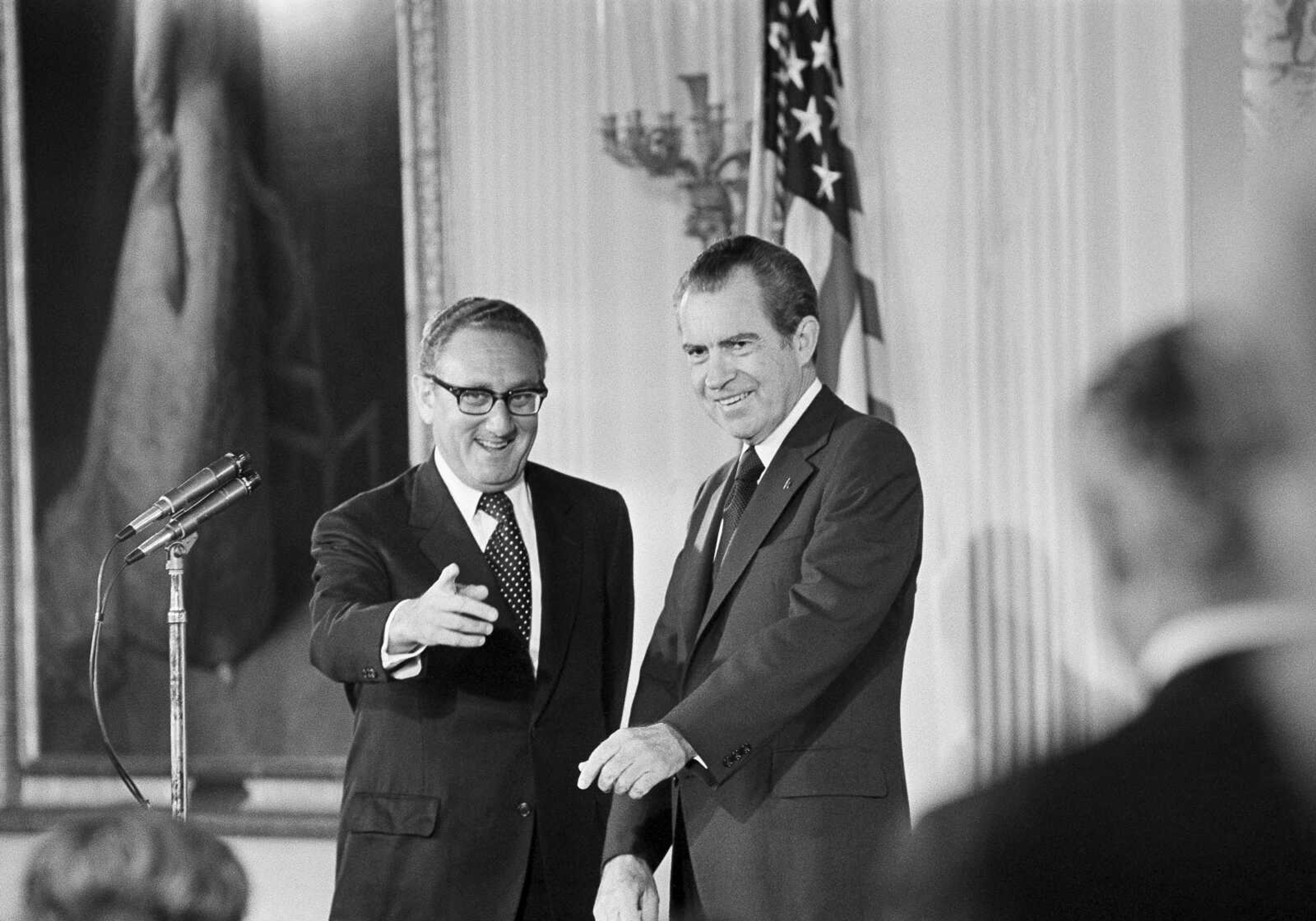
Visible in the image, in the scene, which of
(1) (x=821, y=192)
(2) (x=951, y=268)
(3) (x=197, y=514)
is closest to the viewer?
A: (3) (x=197, y=514)

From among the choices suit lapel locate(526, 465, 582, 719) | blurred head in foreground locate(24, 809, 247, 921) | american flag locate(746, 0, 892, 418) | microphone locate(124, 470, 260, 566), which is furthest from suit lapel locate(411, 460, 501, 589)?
american flag locate(746, 0, 892, 418)

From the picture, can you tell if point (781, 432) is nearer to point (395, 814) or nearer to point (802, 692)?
point (802, 692)

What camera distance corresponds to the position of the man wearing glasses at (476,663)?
3287mm

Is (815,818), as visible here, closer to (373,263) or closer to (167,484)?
(373,263)

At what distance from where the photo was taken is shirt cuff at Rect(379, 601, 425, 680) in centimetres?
309

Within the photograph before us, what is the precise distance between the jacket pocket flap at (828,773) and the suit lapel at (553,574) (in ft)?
1.97

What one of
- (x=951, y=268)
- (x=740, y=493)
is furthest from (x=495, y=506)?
(x=951, y=268)

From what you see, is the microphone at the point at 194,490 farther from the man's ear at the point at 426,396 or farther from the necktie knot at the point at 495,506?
the necktie knot at the point at 495,506

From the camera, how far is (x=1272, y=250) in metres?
0.82

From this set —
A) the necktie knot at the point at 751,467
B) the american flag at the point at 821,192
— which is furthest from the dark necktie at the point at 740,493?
the american flag at the point at 821,192

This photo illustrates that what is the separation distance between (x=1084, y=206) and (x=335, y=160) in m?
2.66

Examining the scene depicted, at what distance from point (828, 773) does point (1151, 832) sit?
2057mm

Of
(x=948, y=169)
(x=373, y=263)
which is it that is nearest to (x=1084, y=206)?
(x=948, y=169)

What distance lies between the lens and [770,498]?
9.95ft
